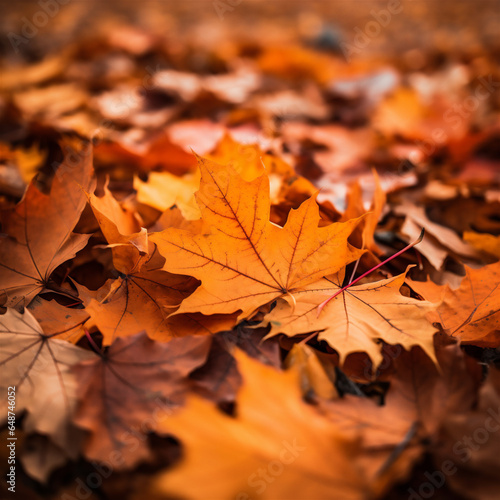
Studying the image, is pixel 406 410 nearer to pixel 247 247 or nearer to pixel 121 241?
pixel 247 247

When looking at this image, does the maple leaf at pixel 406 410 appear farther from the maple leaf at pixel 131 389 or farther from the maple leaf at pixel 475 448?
the maple leaf at pixel 131 389

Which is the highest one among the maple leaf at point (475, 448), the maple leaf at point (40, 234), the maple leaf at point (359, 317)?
the maple leaf at point (40, 234)

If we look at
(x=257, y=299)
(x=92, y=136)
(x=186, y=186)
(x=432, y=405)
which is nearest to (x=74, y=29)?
(x=92, y=136)

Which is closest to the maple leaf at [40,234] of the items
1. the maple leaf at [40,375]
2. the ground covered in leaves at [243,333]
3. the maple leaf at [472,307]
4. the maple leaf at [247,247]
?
the ground covered in leaves at [243,333]

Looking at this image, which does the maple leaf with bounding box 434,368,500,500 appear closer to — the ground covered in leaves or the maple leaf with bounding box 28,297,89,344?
the ground covered in leaves

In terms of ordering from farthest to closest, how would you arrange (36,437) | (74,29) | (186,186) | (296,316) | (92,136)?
(74,29) < (92,136) < (186,186) < (296,316) < (36,437)

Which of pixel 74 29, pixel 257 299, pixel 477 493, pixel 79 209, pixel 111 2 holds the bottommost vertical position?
pixel 477 493

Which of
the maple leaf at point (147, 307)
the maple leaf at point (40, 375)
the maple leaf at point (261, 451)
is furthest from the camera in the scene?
the maple leaf at point (147, 307)

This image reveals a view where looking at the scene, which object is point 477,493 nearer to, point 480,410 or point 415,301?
point 480,410
